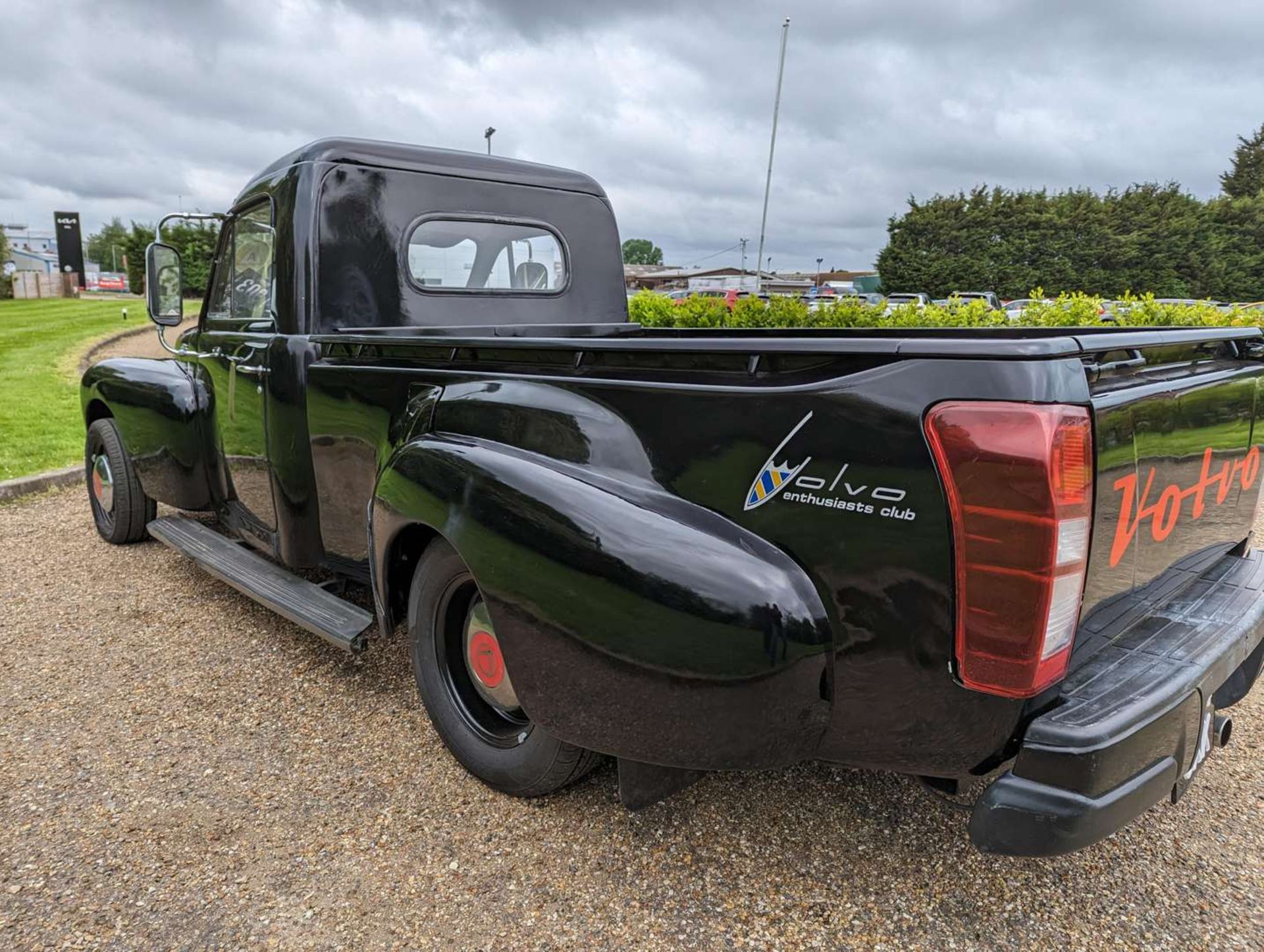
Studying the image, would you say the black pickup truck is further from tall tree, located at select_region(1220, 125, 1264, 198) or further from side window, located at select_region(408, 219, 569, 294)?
tall tree, located at select_region(1220, 125, 1264, 198)

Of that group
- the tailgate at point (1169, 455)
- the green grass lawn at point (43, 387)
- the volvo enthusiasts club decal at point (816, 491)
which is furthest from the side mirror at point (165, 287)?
the tailgate at point (1169, 455)

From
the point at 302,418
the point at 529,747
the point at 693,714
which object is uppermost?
the point at 302,418

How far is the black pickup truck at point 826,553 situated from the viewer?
149cm

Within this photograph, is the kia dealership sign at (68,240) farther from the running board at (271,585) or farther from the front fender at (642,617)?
the front fender at (642,617)

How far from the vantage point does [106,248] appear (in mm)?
97062

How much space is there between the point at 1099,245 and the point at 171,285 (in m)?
42.8

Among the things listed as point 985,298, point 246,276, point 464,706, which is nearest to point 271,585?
point 464,706

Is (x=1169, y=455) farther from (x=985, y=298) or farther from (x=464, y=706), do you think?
(x=985, y=298)

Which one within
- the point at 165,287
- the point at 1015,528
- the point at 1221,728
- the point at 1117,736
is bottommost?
the point at 1221,728

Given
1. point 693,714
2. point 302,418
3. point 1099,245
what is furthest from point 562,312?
point 1099,245

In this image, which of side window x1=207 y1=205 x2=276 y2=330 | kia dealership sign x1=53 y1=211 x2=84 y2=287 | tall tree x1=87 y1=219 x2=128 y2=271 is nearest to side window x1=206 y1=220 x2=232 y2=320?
side window x1=207 y1=205 x2=276 y2=330

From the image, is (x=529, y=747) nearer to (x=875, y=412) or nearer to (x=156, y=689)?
(x=875, y=412)

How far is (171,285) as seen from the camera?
421cm

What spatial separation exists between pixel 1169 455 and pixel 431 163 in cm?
292
